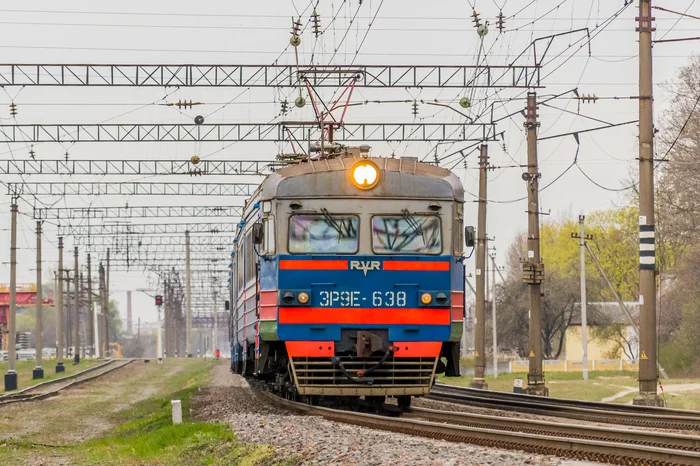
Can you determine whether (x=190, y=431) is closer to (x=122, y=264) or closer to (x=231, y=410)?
(x=231, y=410)

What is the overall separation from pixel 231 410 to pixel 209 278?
9008 cm

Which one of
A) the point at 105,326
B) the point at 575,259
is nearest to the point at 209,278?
the point at 105,326

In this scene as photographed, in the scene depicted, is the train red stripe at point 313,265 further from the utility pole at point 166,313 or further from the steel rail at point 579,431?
the utility pole at point 166,313

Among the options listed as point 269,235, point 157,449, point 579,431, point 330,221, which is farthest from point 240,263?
point 579,431

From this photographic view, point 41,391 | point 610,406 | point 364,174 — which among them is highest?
point 364,174

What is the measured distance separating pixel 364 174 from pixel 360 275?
1481 millimetres

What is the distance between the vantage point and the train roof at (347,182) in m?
16.9

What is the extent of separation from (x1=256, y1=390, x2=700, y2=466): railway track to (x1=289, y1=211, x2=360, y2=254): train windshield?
2.34 m

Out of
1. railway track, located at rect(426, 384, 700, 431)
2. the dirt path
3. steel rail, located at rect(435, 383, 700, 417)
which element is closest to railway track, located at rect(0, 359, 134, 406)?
steel rail, located at rect(435, 383, 700, 417)

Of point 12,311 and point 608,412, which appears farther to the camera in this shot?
point 12,311

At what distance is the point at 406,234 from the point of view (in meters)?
16.9

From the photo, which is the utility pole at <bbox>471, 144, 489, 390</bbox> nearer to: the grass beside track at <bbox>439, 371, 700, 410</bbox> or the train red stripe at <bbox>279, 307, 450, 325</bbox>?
the grass beside track at <bbox>439, 371, 700, 410</bbox>

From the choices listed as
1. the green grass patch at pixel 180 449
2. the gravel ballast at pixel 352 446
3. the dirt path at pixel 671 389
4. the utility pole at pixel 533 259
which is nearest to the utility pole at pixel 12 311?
the utility pole at pixel 533 259

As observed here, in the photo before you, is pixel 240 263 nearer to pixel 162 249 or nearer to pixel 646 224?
pixel 646 224
